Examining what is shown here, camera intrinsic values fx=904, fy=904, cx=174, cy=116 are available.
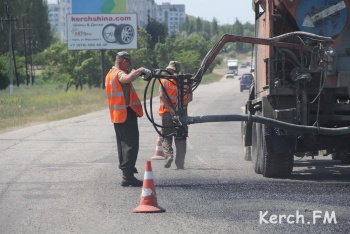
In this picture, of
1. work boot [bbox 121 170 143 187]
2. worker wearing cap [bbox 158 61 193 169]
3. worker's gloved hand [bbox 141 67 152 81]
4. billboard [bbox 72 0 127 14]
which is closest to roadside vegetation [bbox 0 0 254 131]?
worker wearing cap [bbox 158 61 193 169]

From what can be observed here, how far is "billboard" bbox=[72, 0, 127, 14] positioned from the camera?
192ft

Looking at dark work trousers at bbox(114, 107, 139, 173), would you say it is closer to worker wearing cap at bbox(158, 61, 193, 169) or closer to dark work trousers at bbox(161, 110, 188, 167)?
worker wearing cap at bbox(158, 61, 193, 169)

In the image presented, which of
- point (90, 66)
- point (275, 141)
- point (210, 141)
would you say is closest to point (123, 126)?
point (275, 141)

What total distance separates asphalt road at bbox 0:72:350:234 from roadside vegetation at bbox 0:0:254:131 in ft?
6.53

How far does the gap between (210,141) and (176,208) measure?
11177 millimetres

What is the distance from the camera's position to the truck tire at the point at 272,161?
483 inches

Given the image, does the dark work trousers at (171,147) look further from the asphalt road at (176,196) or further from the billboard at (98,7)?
the billboard at (98,7)

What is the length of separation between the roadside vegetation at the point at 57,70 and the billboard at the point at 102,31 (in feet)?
11.4

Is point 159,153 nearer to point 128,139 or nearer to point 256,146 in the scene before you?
point 256,146

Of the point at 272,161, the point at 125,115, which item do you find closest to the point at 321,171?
the point at 272,161

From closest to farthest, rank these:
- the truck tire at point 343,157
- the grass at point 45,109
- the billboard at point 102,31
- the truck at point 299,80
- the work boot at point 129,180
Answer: the truck at point 299,80 < the work boot at point 129,180 < the truck tire at point 343,157 < the grass at point 45,109 < the billboard at point 102,31

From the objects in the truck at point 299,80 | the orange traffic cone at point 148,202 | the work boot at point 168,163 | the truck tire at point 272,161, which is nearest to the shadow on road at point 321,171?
the truck tire at point 272,161

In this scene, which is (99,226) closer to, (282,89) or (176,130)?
(176,130)

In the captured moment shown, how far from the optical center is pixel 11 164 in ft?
49.8
